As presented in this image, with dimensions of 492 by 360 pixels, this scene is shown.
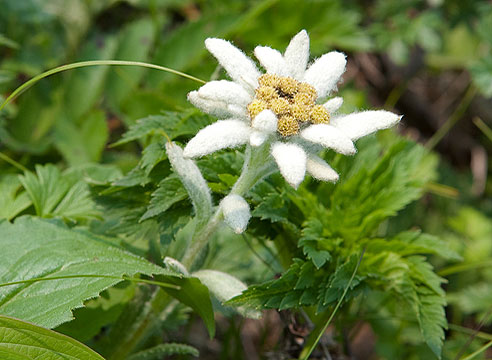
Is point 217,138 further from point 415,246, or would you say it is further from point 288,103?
point 415,246

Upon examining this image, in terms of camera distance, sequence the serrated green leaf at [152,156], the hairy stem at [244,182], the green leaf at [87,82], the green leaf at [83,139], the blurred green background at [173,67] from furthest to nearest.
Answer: the green leaf at [87,82] → the blurred green background at [173,67] → the green leaf at [83,139] → the serrated green leaf at [152,156] → the hairy stem at [244,182]

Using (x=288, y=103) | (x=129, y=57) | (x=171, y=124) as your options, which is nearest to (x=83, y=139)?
(x=129, y=57)

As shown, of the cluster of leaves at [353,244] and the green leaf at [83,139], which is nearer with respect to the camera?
the cluster of leaves at [353,244]

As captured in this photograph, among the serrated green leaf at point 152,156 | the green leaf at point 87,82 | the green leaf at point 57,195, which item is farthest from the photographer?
the green leaf at point 87,82

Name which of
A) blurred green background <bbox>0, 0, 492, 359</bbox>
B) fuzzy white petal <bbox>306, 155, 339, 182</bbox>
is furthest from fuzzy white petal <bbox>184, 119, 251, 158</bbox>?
blurred green background <bbox>0, 0, 492, 359</bbox>

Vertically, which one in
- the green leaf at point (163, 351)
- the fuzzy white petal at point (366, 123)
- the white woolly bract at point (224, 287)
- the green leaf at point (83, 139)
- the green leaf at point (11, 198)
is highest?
the green leaf at point (83, 139)

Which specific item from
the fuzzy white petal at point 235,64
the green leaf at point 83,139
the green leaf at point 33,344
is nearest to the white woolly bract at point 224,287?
the green leaf at point 33,344

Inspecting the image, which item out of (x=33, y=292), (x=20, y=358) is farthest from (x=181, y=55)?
(x=20, y=358)

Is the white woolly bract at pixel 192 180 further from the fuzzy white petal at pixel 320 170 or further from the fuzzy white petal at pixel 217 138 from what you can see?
the fuzzy white petal at pixel 320 170
